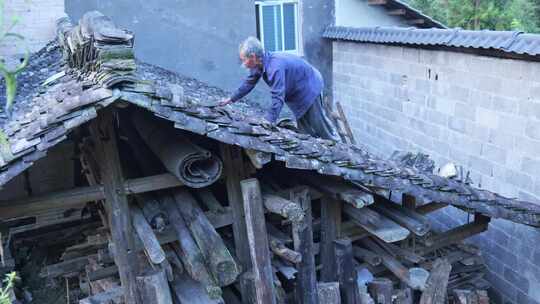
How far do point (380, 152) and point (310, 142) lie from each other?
6.14 m

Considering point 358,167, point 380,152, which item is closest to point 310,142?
point 358,167

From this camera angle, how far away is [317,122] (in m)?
7.00

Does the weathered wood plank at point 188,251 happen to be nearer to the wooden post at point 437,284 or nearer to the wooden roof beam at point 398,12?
the wooden post at point 437,284

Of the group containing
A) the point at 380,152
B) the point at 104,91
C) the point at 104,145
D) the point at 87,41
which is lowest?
the point at 380,152

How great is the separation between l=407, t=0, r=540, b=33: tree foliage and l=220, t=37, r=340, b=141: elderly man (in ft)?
44.8

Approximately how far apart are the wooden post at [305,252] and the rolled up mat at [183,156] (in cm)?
100

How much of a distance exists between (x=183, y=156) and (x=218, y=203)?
99cm

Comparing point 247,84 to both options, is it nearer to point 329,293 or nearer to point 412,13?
point 329,293

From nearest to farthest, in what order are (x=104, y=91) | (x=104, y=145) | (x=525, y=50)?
(x=104, y=91) < (x=104, y=145) < (x=525, y=50)

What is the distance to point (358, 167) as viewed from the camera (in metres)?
4.45

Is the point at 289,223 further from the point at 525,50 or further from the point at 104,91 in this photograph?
the point at 525,50

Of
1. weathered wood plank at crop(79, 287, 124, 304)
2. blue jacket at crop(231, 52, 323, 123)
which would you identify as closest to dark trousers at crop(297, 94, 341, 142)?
blue jacket at crop(231, 52, 323, 123)

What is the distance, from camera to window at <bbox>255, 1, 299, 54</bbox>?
12383 millimetres

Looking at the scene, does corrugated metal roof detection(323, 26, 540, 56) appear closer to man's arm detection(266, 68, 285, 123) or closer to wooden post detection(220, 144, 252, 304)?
man's arm detection(266, 68, 285, 123)
